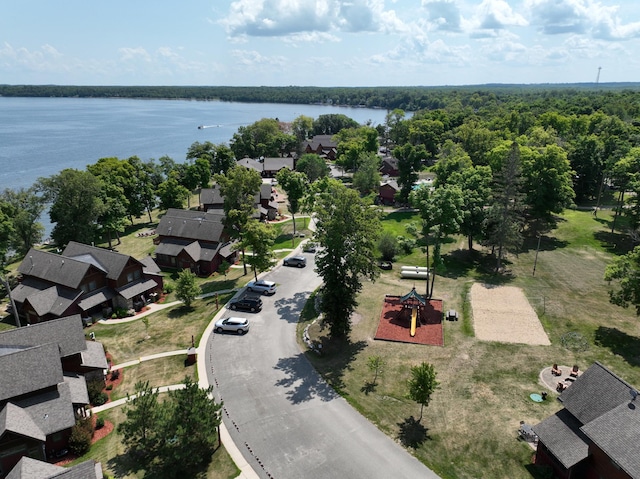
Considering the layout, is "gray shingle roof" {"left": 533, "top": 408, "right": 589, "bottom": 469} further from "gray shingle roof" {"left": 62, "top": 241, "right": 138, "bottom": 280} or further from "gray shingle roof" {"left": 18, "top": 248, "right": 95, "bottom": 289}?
"gray shingle roof" {"left": 18, "top": 248, "right": 95, "bottom": 289}

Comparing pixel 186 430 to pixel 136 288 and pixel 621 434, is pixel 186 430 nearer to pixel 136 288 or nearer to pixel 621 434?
pixel 621 434

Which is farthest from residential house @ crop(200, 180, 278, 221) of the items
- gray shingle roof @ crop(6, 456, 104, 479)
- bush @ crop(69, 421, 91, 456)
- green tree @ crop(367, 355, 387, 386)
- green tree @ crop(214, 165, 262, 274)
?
gray shingle roof @ crop(6, 456, 104, 479)

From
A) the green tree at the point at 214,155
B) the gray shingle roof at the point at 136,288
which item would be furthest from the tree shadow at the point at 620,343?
the green tree at the point at 214,155

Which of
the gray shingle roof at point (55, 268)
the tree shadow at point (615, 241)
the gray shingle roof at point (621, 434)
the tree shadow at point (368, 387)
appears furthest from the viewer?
the tree shadow at point (615, 241)

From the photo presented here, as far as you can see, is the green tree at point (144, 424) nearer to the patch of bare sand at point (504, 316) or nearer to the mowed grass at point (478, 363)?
the mowed grass at point (478, 363)

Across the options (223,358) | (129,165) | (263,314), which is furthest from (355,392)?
(129,165)
